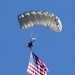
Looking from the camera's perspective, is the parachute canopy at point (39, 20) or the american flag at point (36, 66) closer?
the parachute canopy at point (39, 20)

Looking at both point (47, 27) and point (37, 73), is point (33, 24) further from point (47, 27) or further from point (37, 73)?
point (37, 73)

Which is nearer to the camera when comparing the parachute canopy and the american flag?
the parachute canopy

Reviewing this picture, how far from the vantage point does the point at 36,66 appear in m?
48.3

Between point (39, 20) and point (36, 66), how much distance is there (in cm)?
472

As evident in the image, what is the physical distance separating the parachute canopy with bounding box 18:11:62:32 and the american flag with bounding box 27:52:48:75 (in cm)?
345

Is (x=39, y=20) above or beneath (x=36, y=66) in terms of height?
above

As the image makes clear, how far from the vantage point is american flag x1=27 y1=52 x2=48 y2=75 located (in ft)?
156

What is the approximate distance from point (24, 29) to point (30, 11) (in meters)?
2.06

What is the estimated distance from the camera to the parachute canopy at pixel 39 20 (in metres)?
45.4

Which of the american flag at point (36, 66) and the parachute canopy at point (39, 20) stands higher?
the parachute canopy at point (39, 20)

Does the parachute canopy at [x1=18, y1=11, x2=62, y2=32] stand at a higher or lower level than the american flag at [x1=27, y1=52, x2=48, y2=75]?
higher

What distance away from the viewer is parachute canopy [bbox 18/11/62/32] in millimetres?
45375

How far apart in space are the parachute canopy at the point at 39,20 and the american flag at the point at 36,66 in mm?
3448

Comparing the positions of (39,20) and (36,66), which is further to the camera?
(36,66)
